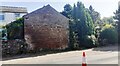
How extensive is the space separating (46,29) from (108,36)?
1024 centimetres

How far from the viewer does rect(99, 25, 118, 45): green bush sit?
31448mm

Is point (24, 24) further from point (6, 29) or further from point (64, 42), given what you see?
point (64, 42)

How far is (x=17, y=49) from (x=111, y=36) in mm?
14222

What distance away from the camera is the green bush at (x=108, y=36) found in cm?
3145

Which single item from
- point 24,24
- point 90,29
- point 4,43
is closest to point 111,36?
point 90,29

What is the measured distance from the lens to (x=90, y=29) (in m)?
A: 28.7

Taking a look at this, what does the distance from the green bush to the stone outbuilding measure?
21.5 feet

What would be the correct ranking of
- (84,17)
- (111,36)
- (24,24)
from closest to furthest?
1. (24,24)
2. (84,17)
3. (111,36)

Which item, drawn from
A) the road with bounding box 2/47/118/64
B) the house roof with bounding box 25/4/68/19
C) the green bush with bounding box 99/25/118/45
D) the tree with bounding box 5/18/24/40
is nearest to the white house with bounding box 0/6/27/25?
the green bush with bounding box 99/25/118/45

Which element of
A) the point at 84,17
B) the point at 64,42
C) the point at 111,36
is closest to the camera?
the point at 64,42

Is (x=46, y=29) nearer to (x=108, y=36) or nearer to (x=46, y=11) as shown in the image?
(x=46, y=11)

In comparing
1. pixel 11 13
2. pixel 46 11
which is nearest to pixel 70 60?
pixel 46 11

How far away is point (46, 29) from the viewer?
81.5ft

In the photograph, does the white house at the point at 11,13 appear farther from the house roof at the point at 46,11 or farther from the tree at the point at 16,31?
the tree at the point at 16,31
